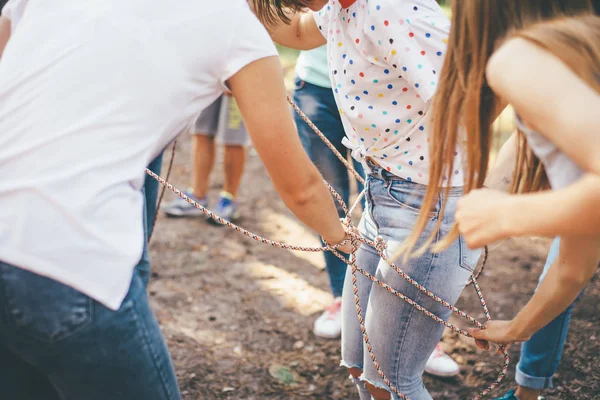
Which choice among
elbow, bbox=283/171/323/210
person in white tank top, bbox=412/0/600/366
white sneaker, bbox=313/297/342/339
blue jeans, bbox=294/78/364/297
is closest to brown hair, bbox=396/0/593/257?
person in white tank top, bbox=412/0/600/366

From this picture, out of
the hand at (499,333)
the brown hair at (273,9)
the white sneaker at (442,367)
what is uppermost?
the brown hair at (273,9)

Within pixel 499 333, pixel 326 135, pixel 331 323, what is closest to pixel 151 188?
pixel 326 135

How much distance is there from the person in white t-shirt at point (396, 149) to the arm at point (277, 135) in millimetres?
268

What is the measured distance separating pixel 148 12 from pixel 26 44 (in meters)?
0.24

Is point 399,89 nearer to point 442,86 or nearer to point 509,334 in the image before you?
point 442,86

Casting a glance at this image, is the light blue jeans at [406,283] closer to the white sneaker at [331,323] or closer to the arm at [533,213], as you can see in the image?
the arm at [533,213]

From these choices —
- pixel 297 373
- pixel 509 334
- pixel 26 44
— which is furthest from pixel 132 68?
pixel 297 373

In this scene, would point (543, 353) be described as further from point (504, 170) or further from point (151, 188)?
point (151, 188)

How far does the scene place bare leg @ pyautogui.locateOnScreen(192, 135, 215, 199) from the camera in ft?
13.4

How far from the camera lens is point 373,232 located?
1.77m

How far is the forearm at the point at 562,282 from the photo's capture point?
3.92 feet

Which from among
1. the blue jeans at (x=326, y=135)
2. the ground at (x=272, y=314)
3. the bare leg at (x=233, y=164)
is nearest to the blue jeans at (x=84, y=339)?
the ground at (x=272, y=314)

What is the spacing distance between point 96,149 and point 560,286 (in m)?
0.94

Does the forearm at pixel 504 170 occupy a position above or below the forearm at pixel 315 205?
above
